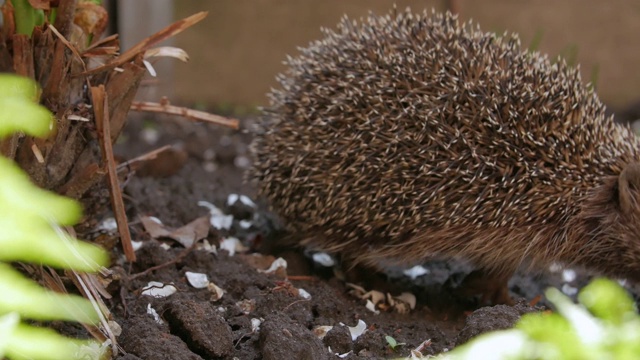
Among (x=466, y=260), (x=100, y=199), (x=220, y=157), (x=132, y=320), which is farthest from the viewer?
(x=220, y=157)

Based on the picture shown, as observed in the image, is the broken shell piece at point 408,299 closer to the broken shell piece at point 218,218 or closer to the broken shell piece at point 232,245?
the broken shell piece at point 232,245

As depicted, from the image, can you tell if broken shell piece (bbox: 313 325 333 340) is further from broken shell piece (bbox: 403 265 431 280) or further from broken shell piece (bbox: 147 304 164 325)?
broken shell piece (bbox: 403 265 431 280)

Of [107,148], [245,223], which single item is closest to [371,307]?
[245,223]

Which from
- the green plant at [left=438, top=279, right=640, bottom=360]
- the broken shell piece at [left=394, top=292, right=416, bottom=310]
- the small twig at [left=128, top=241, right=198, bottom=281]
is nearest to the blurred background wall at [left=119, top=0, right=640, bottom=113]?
the small twig at [left=128, top=241, right=198, bottom=281]

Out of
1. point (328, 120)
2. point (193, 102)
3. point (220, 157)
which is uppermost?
point (193, 102)

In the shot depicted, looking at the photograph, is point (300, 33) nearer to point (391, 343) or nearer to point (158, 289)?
point (158, 289)

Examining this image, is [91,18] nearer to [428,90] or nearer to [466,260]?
[428,90]

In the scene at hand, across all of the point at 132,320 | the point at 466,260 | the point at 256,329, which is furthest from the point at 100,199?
the point at 466,260
